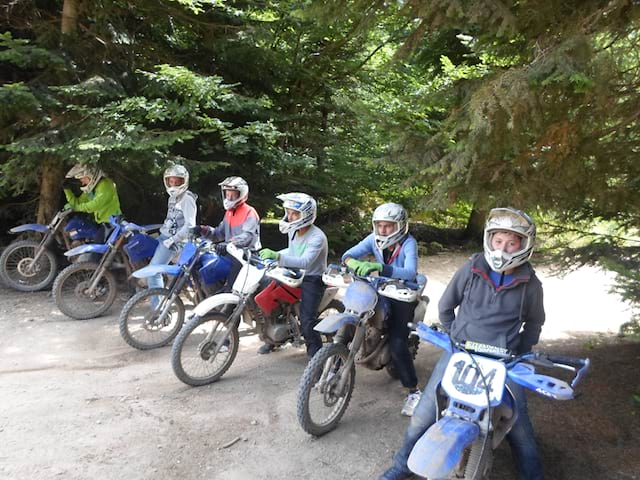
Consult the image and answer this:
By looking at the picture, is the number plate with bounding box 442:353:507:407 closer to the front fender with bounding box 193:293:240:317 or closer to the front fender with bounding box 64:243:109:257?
the front fender with bounding box 193:293:240:317

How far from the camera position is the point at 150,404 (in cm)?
440

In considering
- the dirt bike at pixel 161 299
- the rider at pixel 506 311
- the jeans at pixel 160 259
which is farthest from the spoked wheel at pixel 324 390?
the jeans at pixel 160 259

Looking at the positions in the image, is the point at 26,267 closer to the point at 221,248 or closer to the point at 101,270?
the point at 101,270

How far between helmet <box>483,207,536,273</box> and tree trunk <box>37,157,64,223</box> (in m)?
7.32

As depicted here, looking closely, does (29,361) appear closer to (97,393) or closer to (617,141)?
(97,393)

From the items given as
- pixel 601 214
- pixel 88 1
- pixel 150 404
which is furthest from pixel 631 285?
pixel 88 1

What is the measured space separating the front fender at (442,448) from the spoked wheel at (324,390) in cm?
120

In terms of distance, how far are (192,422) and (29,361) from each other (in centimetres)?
245

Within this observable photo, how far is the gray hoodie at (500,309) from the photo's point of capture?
3.25 meters

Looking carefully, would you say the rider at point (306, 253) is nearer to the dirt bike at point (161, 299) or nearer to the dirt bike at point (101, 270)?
the dirt bike at point (161, 299)

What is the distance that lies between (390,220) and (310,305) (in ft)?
4.24

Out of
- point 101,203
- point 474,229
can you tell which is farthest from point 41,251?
point 474,229

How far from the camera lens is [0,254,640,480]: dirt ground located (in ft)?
11.6

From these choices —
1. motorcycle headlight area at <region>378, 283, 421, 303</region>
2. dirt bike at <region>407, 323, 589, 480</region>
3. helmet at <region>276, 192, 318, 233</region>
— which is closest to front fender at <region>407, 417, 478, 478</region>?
dirt bike at <region>407, 323, 589, 480</region>
